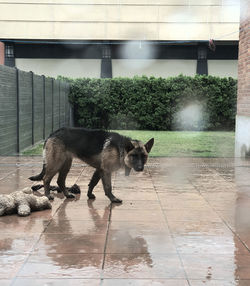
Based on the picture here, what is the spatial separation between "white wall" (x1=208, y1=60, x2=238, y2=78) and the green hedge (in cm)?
605

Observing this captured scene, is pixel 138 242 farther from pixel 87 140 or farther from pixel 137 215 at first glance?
pixel 87 140

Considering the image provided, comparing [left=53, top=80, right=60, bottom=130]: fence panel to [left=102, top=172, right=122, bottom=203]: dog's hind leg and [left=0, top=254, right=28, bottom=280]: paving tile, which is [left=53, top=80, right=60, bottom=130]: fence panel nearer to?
[left=102, top=172, right=122, bottom=203]: dog's hind leg

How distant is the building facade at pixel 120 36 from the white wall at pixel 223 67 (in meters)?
0.06

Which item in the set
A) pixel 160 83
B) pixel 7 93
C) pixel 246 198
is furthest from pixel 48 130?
pixel 246 198

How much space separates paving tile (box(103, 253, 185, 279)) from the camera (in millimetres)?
3889

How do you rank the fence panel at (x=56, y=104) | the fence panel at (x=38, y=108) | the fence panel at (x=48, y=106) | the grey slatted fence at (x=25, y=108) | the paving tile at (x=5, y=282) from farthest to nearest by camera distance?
the fence panel at (x=56, y=104) < the fence panel at (x=48, y=106) < the fence panel at (x=38, y=108) < the grey slatted fence at (x=25, y=108) < the paving tile at (x=5, y=282)

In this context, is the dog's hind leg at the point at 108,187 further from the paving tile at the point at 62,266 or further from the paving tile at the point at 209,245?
the paving tile at the point at 62,266

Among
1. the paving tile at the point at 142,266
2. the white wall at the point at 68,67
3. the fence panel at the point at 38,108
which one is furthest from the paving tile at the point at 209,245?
the white wall at the point at 68,67

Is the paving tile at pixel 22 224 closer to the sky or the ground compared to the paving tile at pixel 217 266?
closer to the ground

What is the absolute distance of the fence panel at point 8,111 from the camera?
1137cm

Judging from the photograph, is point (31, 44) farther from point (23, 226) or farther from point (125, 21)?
point (23, 226)

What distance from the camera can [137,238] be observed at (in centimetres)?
496

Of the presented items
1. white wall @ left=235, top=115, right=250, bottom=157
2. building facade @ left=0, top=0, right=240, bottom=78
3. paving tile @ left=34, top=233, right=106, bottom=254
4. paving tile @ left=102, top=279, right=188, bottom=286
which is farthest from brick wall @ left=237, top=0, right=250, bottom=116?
building facade @ left=0, top=0, right=240, bottom=78

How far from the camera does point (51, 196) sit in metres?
6.96
